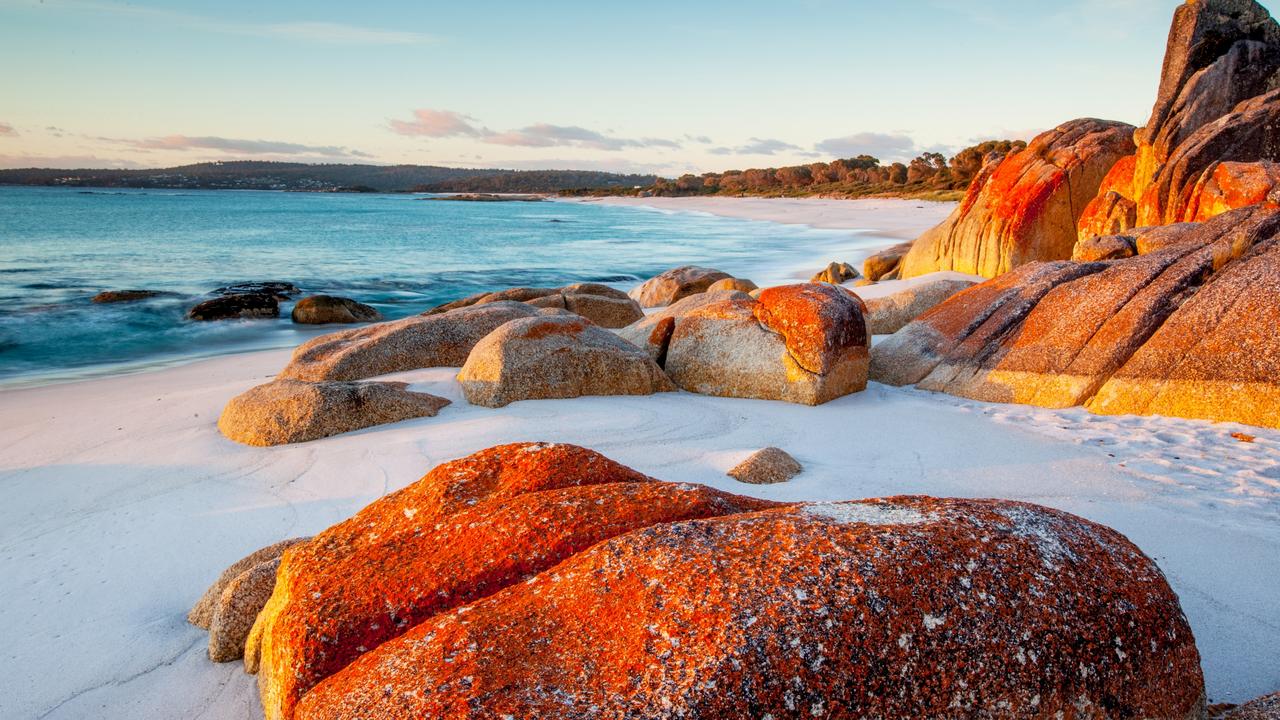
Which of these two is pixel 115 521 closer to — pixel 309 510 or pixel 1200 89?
pixel 309 510

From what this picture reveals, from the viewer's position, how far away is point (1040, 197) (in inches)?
457

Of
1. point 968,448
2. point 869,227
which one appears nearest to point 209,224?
point 869,227

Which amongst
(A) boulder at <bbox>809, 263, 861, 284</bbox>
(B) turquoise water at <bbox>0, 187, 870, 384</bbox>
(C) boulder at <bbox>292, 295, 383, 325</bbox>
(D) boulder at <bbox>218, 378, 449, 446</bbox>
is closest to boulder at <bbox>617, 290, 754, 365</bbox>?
(D) boulder at <bbox>218, 378, 449, 446</bbox>

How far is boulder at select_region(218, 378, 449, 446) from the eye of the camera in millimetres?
5684

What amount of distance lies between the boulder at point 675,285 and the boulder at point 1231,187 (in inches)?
306

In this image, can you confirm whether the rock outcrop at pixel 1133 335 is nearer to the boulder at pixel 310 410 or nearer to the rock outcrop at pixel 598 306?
the boulder at pixel 310 410

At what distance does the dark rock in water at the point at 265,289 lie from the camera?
17203mm

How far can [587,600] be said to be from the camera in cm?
199

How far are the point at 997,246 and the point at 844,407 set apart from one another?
7.12 meters

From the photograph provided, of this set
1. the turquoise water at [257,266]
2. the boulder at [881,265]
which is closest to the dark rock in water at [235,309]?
the turquoise water at [257,266]

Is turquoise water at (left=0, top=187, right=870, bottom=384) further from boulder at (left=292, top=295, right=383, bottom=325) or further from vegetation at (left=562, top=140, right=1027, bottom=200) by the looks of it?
vegetation at (left=562, top=140, right=1027, bottom=200)

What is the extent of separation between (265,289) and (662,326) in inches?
536

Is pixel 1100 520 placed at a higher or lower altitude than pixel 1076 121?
lower

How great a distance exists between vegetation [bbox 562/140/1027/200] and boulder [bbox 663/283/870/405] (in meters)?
22.6
